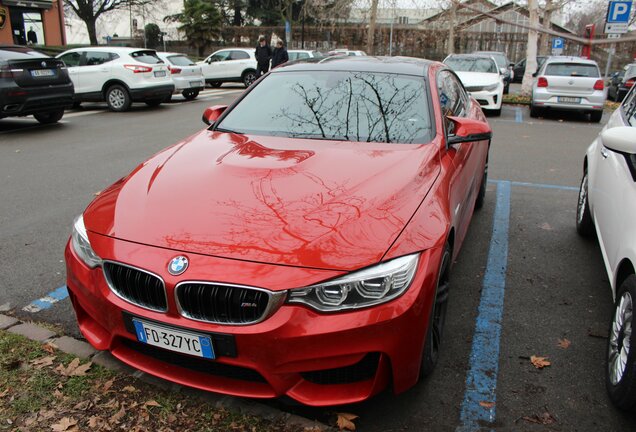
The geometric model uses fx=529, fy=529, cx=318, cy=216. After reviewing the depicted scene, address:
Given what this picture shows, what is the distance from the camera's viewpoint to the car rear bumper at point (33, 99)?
9.66 metres

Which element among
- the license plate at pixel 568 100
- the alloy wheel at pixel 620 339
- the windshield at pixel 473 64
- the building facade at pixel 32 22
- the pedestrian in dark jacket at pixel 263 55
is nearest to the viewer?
the alloy wheel at pixel 620 339

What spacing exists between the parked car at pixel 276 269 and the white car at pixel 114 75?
11380 millimetres

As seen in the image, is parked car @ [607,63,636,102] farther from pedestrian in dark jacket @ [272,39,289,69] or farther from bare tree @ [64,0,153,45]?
bare tree @ [64,0,153,45]

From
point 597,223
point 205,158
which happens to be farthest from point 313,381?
point 597,223

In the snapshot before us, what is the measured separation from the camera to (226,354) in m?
2.23

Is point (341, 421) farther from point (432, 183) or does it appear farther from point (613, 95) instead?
point (613, 95)

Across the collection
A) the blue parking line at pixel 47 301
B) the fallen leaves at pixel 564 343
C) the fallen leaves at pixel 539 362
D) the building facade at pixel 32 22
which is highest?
the building facade at pixel 32 22

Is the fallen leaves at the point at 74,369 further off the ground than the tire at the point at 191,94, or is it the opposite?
the tire at the point at 191,94

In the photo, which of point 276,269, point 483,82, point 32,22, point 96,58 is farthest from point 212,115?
point 32,22

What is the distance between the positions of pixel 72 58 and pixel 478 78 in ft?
34.9

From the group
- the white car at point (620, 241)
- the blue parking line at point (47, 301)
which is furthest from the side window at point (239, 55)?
the white car at point (620, 241)

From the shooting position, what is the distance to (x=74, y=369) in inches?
112

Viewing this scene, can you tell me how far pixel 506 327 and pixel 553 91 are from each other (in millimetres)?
11615

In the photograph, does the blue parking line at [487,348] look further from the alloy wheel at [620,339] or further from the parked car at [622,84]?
the parked car at [622,84]
